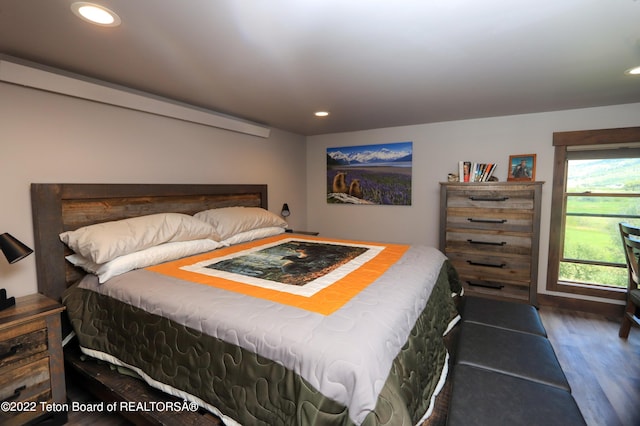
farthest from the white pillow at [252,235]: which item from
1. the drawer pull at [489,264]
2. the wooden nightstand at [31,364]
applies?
the drawer pull at [489,264]

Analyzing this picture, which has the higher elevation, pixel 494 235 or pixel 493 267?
pixel 494 235

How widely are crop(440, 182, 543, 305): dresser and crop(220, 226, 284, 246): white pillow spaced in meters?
1.83

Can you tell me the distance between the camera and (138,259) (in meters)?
1.86

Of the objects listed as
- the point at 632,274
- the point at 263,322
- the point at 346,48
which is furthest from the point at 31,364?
the point at 632,274

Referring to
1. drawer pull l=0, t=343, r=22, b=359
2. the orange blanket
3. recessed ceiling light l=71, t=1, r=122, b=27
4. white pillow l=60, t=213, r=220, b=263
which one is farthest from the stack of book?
drawer pull l=0, t=343, r=22, b=359

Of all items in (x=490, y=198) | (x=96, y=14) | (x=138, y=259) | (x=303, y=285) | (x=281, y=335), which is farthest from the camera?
(x=490, y=198)

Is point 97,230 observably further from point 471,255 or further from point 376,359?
point 471,255

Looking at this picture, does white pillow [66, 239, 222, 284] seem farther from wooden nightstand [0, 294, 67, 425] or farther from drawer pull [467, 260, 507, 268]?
drawer pull [467, 260, 507, 268]

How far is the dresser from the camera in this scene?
9.38ft

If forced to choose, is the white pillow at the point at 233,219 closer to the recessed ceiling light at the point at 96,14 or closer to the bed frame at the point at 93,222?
the bed frame at the point at 93,222

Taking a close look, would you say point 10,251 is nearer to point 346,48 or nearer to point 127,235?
point 127,235

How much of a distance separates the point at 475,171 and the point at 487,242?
30.8 inches

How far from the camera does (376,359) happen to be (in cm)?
101

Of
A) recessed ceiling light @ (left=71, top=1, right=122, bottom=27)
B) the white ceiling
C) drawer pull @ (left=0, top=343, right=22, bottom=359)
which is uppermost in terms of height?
the white ceiling
